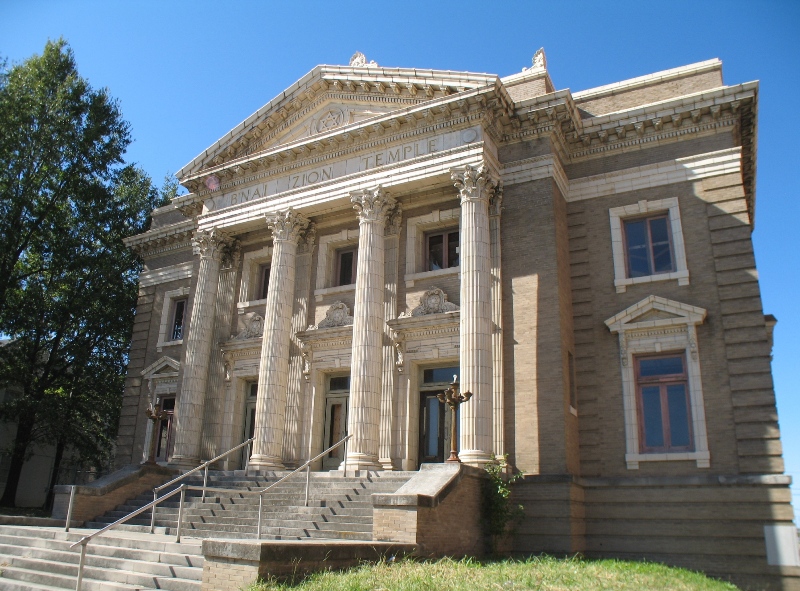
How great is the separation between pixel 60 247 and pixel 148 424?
8.80m

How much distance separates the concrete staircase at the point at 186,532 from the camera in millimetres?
11867

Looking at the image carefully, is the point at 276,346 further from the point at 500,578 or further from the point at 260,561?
the point at 500,578

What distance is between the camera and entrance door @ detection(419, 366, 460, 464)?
18.7 m

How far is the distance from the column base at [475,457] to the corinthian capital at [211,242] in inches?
463

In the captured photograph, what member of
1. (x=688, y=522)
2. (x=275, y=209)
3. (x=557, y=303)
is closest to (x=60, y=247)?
(x=275, y=209)

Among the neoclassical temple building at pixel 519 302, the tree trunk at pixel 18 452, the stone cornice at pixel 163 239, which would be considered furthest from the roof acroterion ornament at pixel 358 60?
the tree trunk at pixel 18 452

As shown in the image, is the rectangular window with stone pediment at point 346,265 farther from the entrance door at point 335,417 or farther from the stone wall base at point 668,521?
the stone wall base at point 668,521

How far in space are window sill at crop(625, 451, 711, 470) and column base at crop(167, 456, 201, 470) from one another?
12.8 meters

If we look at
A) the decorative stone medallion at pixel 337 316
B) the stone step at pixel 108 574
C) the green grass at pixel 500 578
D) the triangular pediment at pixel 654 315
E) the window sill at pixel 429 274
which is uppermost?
the window sill at pixel 429 274

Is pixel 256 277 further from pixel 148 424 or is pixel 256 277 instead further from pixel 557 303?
pixel 557 303

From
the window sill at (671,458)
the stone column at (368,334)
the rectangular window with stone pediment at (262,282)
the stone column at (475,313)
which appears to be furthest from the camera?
the rectangular window with stone pediment at (262,282)

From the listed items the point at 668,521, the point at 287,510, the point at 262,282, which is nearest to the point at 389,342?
the point at 287,510

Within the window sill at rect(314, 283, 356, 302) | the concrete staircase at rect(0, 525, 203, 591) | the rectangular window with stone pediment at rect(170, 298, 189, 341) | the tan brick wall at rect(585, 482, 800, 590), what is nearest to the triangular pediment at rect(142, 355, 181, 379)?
the rectangular window with stone pediment at rect(170, 298, 189, 341)

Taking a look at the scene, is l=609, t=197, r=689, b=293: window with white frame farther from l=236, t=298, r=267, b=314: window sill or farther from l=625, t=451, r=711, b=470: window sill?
l=236, t=298, r=267, b=314: window sill
